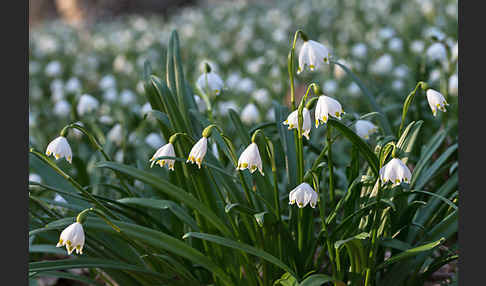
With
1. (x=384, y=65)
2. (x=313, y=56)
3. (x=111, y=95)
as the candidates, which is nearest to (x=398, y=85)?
(x=384, y=65)

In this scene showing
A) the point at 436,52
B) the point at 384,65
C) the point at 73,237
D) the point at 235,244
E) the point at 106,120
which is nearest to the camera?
the point at 73,237

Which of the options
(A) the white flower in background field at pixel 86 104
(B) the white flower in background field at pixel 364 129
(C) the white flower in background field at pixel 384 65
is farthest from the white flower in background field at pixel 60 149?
(C) the white flower in background field at pixel 384 65

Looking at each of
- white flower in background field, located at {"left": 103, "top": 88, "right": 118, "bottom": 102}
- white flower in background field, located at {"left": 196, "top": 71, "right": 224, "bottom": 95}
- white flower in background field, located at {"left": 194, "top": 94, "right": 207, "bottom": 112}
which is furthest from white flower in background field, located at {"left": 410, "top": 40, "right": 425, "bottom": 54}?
white flower in background field, located at {"left": 196, "top": 71, "right": 224, "bottom": 95}

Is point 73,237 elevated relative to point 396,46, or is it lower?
lower

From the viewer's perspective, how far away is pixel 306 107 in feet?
5.43

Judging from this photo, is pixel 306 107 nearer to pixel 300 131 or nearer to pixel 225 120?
pixel 300 131

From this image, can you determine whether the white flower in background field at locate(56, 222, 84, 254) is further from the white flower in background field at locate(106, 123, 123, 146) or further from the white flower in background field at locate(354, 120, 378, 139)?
the white flower in background field at locate(106, 123, 123, 146)

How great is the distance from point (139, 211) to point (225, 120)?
90.7 inches

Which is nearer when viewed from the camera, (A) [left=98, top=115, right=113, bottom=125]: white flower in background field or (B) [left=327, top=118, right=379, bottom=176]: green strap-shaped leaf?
(B) [left=327, top=118, right=379, bottom=176]: green strap-shaped leaf

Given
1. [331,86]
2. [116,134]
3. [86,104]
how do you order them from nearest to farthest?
[116,134] < [86,104] < [331,86]

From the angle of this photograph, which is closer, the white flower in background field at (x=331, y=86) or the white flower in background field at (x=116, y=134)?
the white flower in background field at (x=116, y=134)

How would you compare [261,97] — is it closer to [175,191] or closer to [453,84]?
[453,84]

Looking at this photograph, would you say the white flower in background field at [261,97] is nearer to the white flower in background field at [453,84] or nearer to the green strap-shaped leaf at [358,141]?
the white flower in background field at [453,84]

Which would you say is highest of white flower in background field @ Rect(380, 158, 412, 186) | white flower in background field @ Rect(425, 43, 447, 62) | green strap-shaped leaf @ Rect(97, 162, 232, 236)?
white flower in background field @ Rect(425, 43, 447, 62)
